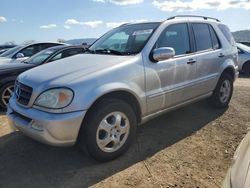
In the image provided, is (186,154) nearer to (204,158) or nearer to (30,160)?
(204,158)

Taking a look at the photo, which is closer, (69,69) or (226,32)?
(69,69)

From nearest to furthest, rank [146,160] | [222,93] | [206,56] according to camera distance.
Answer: [146,160], [206,56], [222,93]

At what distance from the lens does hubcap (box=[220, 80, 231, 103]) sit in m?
5.92

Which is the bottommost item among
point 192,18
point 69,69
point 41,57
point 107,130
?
point 107,130

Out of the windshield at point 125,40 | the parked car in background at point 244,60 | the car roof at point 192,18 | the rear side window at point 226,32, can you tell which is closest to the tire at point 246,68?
the parked car in background at point 244,60

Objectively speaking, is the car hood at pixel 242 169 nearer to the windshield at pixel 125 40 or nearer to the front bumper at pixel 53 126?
the front bumper at pixel 53 126

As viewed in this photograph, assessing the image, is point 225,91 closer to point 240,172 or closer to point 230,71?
point 230,71

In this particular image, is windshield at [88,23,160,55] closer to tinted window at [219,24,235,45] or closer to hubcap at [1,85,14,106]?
tinted window at [219,24,235,45]

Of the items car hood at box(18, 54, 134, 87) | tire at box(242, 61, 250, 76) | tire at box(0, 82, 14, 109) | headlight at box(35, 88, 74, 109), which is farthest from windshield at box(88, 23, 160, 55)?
tire at box(242, 61, 250, 76)

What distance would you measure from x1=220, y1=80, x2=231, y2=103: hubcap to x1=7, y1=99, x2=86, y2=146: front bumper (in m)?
3.44

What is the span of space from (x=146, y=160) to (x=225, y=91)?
2873 millimetres

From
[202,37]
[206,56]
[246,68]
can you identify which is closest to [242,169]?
[206,56]

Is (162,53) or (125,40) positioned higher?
(125,40)

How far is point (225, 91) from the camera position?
6004 mm
